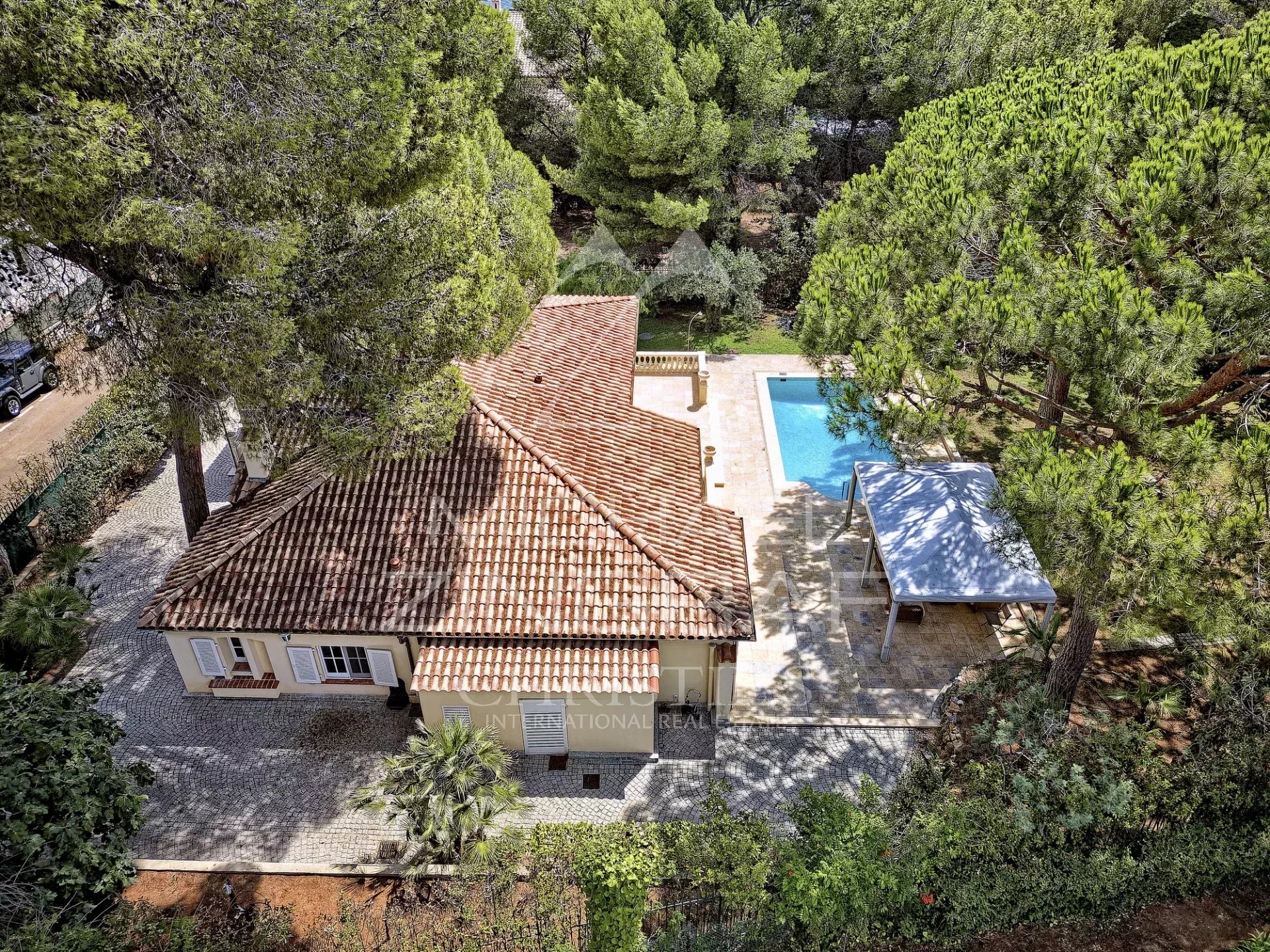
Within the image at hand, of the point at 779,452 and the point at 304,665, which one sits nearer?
the point at 304,665

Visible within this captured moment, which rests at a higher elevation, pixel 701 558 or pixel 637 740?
pixel 701 558

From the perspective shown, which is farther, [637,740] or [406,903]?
[637,740]

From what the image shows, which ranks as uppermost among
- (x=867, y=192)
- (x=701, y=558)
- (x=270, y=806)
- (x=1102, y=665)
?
(x=867, y=192)

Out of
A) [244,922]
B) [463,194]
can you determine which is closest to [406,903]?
[244,922]

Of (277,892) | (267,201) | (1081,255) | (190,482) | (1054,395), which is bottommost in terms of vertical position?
(277,892)

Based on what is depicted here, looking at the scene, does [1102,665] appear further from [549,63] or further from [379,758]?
[549,63]

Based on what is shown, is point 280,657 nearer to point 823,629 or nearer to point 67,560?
point 67,560

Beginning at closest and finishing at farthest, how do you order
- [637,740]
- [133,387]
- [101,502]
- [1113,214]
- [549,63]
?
1. [133,387]
2. [1113,214]
3. [637,740]
4. [101,502]
5. [549,63]

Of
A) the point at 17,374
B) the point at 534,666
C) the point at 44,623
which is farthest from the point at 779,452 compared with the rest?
the point at 17,374

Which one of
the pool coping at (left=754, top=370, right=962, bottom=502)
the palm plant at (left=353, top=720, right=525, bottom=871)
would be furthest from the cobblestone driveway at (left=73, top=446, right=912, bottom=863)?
the pool coping at (left=754, top=370, right=962, bottom=502)
